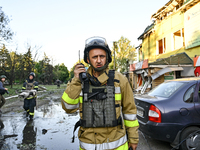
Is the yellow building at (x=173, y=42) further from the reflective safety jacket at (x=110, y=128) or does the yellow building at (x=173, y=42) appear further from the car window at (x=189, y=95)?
the reflective safety jacket at (x=110, y=128)

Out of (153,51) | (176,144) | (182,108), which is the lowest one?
A: (176,144)

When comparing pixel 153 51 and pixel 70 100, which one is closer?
pixel 70 100

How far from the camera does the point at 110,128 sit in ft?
Result: 5.67

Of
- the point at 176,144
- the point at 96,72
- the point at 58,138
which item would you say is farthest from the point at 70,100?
the point at 58,138

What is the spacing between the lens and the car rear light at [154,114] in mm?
3297

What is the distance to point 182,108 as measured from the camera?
3316 mm

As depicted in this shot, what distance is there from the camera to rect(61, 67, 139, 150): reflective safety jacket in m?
1.69

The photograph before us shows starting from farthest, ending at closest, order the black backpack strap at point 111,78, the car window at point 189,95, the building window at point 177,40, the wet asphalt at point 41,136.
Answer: the building window at point 177,40, the wet asphalt at point 41,136, the car window at point 189,95, the black backpack strap at point 111,78

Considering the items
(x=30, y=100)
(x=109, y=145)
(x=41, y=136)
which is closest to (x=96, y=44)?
(x=109, y=145)

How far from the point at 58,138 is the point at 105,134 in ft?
10.3

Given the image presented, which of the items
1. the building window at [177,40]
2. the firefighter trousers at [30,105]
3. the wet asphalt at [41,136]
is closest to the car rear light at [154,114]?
the wet asphalt at [41,136]

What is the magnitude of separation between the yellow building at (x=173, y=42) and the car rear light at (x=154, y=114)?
7505 mm

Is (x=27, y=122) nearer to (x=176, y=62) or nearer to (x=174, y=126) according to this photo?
(x=174, y=126)

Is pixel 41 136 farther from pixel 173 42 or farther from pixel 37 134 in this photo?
pixel 173 42
